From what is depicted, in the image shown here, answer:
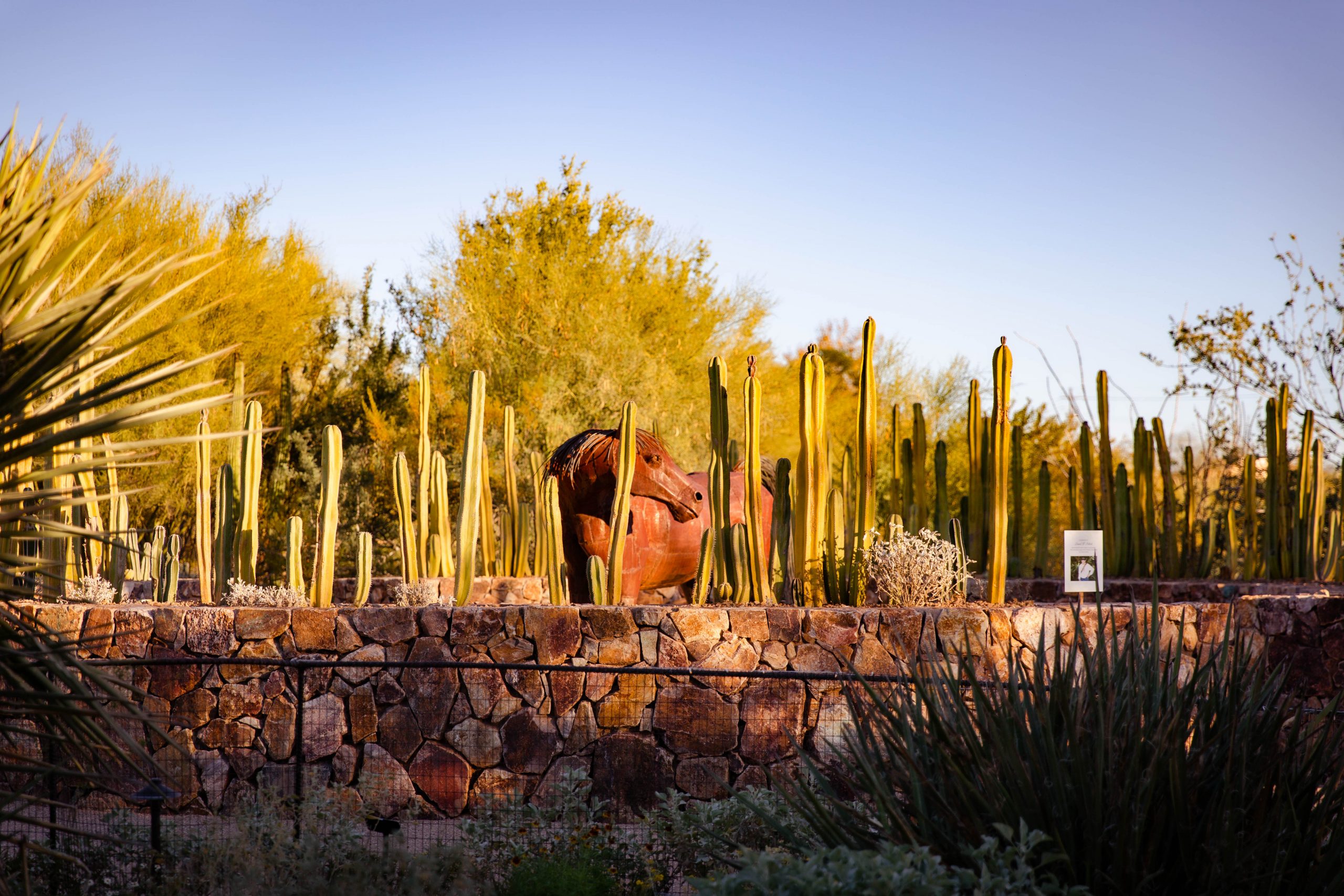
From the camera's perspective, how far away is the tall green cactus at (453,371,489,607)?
7.51 metres

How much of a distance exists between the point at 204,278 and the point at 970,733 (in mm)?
14251

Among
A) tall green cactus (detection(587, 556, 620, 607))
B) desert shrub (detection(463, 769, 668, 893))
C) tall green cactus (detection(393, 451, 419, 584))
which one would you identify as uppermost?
tall green cactus (detection(393, 451, 419, 584))

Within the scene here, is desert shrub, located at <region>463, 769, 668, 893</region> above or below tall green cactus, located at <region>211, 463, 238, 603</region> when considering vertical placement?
below

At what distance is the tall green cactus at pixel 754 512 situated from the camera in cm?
722

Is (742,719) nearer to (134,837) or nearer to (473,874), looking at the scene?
(473,874)

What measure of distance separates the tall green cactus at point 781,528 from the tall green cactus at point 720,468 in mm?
116

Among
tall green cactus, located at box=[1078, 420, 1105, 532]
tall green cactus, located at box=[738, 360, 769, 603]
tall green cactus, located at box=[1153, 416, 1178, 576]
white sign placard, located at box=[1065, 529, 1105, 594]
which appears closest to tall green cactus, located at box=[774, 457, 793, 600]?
tall green cactus, located at box=[738, 360, 769, 603]

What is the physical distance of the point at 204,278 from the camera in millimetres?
15031

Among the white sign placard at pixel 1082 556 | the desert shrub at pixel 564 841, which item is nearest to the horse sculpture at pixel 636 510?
the white sign placard at pixel 1082 556

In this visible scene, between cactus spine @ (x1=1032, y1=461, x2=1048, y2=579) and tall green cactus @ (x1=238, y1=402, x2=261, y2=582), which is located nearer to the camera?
tall green cactus @ (x1=238, y1=402, x2=261, y2=582)

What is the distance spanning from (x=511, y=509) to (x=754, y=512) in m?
2.77

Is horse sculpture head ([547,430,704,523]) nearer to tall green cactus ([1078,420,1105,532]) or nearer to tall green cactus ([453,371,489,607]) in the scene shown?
tall green cactus ([453,371,489,607])

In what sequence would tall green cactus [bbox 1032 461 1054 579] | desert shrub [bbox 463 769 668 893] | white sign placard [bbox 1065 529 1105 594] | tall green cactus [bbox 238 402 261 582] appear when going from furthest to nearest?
tall green cactus [bbox 1032 461 1054 579]
tall green cactus [bbox 238 402 261 582]
white sign placard [bbox 1065 529 1105 594]
desert shrub [bbox 463 769 668 893]

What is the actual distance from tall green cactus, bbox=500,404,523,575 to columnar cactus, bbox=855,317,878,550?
2.85 metres
